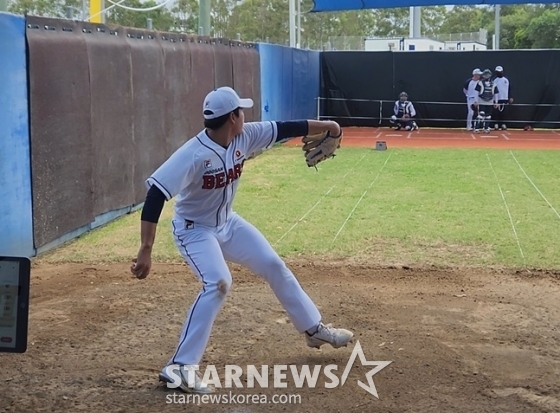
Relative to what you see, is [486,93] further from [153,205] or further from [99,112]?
[153,205]

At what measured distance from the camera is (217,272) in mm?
5051

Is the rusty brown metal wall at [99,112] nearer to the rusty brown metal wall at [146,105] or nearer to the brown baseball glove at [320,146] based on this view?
the rusty brown metal wall at [146,105]

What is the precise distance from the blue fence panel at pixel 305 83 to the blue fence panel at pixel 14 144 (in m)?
16.7

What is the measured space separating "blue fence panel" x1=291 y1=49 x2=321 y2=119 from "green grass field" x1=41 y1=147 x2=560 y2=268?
26.3 ft

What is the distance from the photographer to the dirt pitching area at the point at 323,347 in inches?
194

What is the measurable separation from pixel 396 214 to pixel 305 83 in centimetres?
1596

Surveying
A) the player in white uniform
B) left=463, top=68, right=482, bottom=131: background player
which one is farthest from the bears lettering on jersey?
left=463, top=68, right=482, bottom=131: background player

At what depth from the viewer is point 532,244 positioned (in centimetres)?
928

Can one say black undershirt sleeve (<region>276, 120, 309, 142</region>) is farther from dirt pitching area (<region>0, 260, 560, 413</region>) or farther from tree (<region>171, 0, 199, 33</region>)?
tree (<region>171, 0, 199, 33</region>)

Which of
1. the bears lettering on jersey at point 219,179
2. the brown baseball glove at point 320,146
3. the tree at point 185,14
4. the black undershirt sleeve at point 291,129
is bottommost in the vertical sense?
the bears lettering on jersey at point 219,179

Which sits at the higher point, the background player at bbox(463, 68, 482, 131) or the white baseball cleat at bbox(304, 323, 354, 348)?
the background player at bbox(463, 68, 482, 131)

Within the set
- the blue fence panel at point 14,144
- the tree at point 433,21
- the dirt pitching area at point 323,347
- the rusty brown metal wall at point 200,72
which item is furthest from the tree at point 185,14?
the dirt pitching area at point 323,347

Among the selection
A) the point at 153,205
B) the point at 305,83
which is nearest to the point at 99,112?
the point at 153,205

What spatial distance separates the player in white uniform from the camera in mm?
4965
